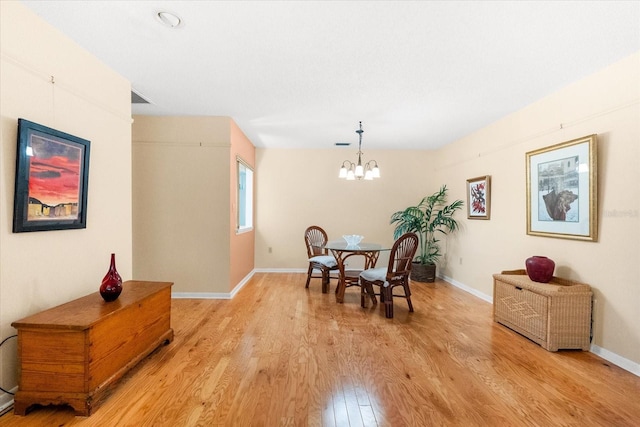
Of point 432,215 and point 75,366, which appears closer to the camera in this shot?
point 75,366

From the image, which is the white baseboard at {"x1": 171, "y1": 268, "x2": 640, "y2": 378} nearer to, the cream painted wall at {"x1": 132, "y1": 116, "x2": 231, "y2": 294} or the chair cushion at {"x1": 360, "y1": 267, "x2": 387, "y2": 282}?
the cream painted wall at {"x1": 132, "y1": 116, "x2": 231, "y2": 294}

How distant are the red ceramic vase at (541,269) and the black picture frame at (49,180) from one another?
391 cm

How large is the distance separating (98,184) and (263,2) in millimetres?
1933

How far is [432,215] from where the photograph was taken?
19.6 ft

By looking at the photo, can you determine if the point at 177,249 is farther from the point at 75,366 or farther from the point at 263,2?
the point at 263,2

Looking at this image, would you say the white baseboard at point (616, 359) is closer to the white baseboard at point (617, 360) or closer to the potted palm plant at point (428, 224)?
the white baseboard at point (617, 360)

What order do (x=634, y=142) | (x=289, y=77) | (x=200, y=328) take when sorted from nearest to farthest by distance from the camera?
(x=634, y=142) → (x=289, y=77) → (x=200, y=328)

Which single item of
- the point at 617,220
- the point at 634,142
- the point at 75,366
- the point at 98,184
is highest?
the point at 634,142

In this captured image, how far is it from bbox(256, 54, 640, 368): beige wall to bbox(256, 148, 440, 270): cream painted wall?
0.02 meters

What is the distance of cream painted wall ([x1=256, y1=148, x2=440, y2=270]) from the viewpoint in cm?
602

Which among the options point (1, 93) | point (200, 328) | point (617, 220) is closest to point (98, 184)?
point (1, 93)

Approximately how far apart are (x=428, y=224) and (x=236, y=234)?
3.61 meters

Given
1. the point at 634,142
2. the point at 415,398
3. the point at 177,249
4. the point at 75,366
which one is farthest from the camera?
the point at 177,249

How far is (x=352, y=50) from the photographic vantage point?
7.84 feet
